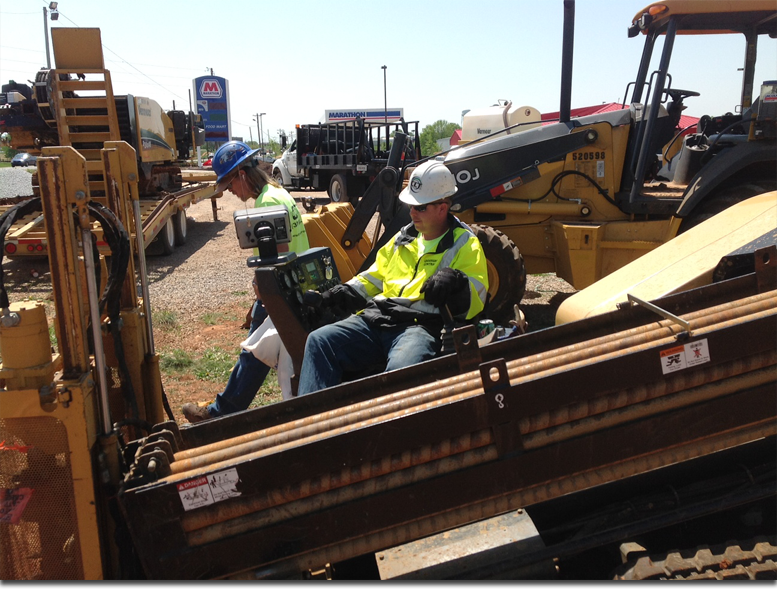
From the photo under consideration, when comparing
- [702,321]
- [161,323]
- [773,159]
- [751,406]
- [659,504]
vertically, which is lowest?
[161,323]

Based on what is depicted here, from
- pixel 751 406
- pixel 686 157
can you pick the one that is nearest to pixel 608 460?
pixel 751 406

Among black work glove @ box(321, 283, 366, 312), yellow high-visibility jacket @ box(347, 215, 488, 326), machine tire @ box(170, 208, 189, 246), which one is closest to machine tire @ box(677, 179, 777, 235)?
yellow high-visibility jacket @ box(347, 215, 488, 326)

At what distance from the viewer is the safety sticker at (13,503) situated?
90.4 inches

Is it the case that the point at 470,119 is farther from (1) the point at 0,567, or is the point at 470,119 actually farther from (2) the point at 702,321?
(1) the point at 0,567

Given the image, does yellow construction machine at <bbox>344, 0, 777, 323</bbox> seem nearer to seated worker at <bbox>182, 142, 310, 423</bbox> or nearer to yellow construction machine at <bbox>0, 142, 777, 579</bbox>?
seated worker at <bbox>182, 142, 310, 423</bbox>

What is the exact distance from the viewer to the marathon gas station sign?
31656 millimetres

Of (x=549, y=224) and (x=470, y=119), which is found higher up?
(x=470, y=119)

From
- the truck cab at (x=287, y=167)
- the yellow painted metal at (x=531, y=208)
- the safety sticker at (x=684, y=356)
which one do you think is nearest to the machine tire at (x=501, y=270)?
the yellow painted metal at (x=531, y=208)

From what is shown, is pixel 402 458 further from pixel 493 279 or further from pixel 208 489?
pixel 493 279

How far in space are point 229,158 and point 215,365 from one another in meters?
2.61

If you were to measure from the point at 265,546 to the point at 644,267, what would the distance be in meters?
2.23

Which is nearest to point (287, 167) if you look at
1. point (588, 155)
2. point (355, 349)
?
point (588, 155)

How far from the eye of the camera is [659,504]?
2.53 metres

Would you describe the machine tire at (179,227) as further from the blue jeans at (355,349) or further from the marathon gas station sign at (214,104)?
the marathon gas station sign at (214,104)
